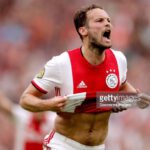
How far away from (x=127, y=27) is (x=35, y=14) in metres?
1.73

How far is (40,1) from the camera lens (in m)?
17.8

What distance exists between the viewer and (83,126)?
9.64 meters

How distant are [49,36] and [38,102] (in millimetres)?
7953

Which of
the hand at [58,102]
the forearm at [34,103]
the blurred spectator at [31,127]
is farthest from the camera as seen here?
the blurred spectator at [31,127]

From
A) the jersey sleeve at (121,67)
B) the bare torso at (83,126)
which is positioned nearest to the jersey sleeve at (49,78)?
the bare torso at (83,126)

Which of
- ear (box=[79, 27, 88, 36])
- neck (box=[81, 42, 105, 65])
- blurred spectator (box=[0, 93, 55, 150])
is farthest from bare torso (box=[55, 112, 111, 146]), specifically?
blurred spectator (box=[0, 93, 55, 150])

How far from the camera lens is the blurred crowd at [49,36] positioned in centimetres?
1614

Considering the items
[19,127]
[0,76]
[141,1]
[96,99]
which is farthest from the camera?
[141,1]

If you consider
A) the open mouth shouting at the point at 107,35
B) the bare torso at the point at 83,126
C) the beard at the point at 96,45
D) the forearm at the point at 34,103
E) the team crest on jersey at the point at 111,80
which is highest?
the open mouth shouting at the point at 107,35

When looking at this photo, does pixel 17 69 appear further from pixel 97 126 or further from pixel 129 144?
pixel 97 126

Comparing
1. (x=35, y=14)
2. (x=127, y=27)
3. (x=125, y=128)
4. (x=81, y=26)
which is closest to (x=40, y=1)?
(x=35, y=14)

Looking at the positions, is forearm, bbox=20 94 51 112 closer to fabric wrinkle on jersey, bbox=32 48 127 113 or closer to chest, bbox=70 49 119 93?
fabric wrinkle on jersey, bbox=32 48 127 113

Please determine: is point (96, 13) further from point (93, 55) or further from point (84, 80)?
point (84, 80)

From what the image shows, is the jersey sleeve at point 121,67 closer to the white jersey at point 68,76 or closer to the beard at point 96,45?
the white jersey at point 68,76
